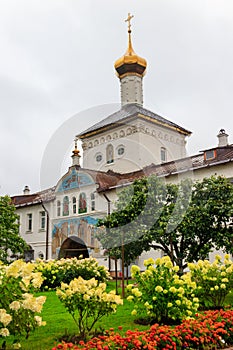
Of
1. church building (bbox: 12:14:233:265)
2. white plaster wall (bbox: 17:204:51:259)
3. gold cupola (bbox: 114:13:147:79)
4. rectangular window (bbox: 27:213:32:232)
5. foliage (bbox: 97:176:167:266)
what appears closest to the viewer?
foliage (bbox: 97:176:167:266)

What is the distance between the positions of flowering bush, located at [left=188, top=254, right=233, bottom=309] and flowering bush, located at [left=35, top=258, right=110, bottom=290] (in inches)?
270

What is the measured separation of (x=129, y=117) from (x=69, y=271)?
18.9m

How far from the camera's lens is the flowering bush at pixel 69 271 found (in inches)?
658

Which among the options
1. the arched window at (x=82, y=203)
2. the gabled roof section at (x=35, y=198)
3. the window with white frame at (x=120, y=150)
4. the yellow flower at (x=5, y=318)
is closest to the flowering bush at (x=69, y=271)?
the arched window at (x=82, y=203)

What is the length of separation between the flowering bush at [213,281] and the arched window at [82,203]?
17.9m

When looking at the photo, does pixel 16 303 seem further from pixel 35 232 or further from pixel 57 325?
pixel 35 232

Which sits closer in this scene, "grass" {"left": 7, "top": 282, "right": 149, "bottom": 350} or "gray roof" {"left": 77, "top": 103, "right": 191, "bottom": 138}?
"grass" {"left": 7, "top": 282, "right": 149, "bottom": 350}

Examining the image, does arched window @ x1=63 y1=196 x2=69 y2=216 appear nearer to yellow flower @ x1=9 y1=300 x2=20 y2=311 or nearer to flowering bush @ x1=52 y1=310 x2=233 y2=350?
flowering bush @ x1=52 y1=310 x2=233 y2=350

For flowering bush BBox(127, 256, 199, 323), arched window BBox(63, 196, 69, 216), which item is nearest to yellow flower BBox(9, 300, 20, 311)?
flowering bush BBox(127, 256, 199, 323)

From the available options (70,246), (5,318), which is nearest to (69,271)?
(5,318)

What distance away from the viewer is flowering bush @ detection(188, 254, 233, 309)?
9767mm

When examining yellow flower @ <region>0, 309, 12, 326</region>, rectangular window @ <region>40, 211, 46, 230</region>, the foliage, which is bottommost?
yellow flower @ <region>0, 309, 12, 326</region>

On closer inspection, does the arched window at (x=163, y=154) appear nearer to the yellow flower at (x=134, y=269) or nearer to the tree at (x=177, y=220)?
the tree at (x=177, y=220)

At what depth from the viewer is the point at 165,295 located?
8305 mm
